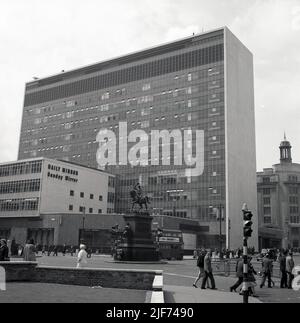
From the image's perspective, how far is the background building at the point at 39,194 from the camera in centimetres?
8588

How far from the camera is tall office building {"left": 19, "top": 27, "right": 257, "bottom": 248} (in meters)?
95.1

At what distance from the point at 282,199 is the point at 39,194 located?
258 feet

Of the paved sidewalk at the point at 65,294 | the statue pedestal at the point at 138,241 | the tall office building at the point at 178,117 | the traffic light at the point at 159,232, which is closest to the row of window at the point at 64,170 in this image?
the tall office building at the point at 178,117

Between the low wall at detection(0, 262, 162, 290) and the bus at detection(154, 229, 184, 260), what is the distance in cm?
3350

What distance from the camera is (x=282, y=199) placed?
13138 cm

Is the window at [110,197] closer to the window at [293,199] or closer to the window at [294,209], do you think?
the window at [294,209]

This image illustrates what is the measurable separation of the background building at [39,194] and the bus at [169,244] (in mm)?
33933

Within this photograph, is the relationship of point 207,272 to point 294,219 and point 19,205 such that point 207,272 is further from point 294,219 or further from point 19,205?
point 294,219

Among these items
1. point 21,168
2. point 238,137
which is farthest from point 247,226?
point 238,137

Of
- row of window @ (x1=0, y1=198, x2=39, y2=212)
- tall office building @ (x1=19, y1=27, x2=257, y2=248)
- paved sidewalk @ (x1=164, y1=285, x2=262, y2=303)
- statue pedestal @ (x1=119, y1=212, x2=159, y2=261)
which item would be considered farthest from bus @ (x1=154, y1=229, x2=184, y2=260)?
row of window @ (x1=0, y1=198, x2=39, y2=212)

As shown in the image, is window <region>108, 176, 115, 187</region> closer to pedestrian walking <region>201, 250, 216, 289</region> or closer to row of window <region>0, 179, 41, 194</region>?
row of window <region>0, 179, 41, 194</region>

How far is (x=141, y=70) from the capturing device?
111312mm
